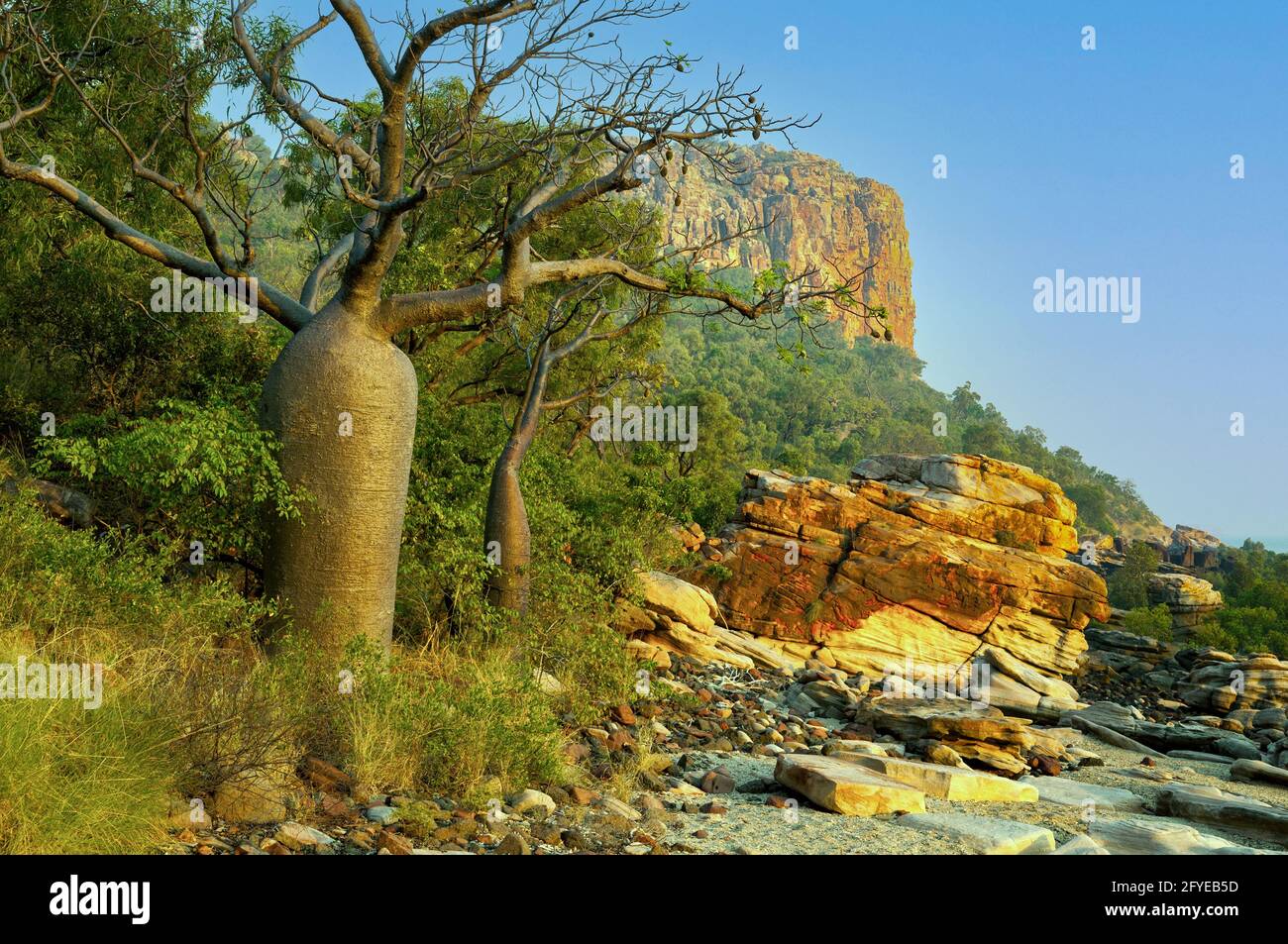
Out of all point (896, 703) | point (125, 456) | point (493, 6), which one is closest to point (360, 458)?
point (125, 456)

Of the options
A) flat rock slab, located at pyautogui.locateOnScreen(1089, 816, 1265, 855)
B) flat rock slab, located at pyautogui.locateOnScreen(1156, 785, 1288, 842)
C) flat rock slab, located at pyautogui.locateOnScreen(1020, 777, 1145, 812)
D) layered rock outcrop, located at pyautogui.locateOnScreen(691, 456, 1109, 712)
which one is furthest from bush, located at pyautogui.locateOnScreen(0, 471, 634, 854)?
layered rock outcrop, located at pyautogui.locateOnScreen(691, 456, 1109, 712)

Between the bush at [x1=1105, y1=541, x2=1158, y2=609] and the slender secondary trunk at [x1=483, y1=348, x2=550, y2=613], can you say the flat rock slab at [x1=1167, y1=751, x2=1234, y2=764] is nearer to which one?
the slender secondary trunk at [x1=483, y1=348, x2=550, y2=613]

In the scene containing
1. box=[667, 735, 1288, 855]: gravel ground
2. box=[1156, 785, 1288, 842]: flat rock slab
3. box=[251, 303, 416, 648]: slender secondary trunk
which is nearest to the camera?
box=[667, 735, 1288, 855]: gravel ground

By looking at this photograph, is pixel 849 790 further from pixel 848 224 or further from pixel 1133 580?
pixel 848 224

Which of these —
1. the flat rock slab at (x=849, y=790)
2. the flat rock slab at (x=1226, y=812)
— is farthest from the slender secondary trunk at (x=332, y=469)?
the flat rock slab at (x=1226, y=812)

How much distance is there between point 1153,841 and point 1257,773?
→ 476cm

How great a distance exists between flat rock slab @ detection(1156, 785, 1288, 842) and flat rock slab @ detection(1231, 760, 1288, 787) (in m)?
2.60

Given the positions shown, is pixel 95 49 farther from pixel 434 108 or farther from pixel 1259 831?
pixel 1259 831

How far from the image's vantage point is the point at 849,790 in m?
5.10

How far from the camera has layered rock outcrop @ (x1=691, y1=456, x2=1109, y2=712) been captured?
13844 mm

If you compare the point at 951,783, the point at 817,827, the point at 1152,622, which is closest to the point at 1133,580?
the point at 1152,622

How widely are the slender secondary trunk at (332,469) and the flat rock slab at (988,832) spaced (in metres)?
3.74
